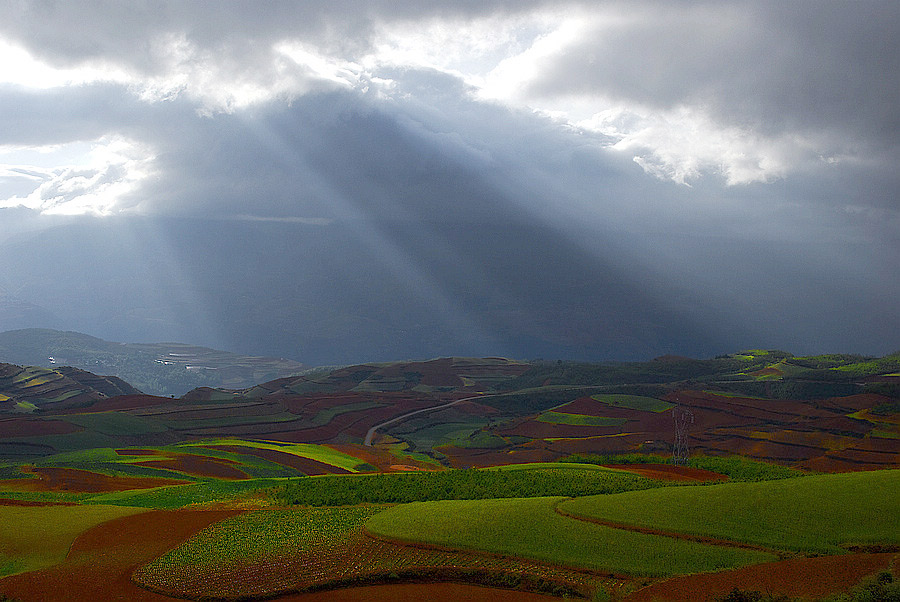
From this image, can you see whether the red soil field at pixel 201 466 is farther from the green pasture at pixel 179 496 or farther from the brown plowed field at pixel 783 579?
the brown plowed field at pixel 783 579

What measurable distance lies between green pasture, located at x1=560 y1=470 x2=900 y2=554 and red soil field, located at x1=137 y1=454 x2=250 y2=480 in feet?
129

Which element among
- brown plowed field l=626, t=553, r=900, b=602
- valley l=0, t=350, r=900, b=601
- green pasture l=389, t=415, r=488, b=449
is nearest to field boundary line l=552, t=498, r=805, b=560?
valley l=0, t=350, r=900, b=601

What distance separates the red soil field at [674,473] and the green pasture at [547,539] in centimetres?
1447

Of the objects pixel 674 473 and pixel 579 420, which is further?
pixel 579 420

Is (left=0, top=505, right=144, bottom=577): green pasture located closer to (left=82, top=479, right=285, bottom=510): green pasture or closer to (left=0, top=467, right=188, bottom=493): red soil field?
A: (left=82, top=479, right=285, bottom=510): green pasture

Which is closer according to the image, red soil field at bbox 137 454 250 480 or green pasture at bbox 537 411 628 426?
red soil field at bbox 137 454 250 480

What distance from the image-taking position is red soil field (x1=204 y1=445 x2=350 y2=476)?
65812 millimetres

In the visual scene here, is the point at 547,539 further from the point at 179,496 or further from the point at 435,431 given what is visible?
the point at 435,431

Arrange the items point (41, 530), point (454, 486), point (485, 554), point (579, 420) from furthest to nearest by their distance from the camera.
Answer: point (579, 420) < point (454, 486) < point (41, 530) < point (485, 554)

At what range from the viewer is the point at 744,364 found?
170250 millimetres

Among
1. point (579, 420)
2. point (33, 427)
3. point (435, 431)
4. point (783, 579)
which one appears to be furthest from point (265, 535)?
point (435, 431)

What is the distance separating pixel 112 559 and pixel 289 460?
144ft

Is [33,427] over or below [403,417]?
over

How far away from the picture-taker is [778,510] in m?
Answer: 27.1
